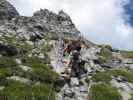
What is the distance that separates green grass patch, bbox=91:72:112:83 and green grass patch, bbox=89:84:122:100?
2.43 meters

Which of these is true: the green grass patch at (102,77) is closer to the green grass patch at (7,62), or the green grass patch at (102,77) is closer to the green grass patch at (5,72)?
the green grass patch at (7,62)

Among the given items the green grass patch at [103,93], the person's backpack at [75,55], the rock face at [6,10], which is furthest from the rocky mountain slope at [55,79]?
the rock face at [6,10]

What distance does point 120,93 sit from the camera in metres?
39.0

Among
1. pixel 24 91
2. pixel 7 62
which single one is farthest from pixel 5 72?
pixel 24 91

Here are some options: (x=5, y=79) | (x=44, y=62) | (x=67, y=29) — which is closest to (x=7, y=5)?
(x=67, y=29)

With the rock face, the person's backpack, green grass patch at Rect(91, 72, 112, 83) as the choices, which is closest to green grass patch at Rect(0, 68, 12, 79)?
the person's backpack

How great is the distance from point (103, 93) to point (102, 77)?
19.2ft

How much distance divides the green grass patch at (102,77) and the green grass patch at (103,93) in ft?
7.96

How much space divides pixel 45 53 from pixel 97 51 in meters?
13.5

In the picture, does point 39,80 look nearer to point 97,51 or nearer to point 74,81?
point 74,81

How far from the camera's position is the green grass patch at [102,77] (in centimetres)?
4211

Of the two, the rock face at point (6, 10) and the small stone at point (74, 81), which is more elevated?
the rock face at point (6, 10)

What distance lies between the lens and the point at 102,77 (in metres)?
43.0

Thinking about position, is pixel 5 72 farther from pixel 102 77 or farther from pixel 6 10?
pixel 6 10
